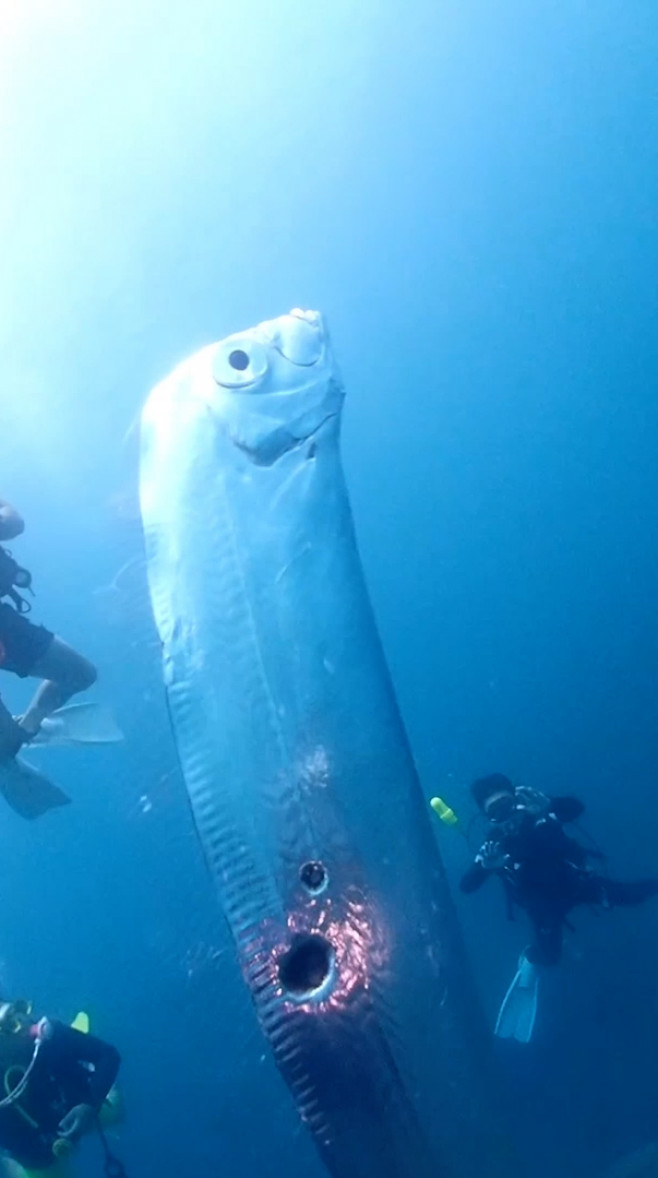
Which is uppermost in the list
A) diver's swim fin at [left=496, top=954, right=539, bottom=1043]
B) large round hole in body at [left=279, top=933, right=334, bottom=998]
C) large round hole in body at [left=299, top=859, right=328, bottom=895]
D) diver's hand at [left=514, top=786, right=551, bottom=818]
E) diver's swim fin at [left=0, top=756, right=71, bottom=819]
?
diver's swim fin at [left=0, top=756, right=71, bottom=819]

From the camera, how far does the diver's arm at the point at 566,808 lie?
809cm

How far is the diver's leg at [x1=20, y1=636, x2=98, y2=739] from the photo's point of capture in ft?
20.2

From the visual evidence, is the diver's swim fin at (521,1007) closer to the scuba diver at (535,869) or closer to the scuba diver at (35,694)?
the scuba diver at (535,869)

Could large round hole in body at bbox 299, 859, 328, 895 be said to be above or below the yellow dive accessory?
above

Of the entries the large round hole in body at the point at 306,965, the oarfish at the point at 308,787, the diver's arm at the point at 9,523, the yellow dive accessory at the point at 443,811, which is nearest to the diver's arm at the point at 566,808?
the yellow dive accessory at the point at 443,811

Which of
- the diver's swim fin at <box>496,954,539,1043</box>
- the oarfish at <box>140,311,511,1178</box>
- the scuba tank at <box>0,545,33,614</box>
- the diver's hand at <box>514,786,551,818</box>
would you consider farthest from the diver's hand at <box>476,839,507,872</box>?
the oarfish at <box>140,311,511,1178</box>

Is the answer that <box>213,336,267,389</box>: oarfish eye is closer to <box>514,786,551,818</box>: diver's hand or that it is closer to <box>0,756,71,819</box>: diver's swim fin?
<box>0,756,71,819</box>: diver's swim fin

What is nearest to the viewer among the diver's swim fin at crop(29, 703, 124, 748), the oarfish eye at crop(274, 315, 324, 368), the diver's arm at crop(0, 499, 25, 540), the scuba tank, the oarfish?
the oarfish

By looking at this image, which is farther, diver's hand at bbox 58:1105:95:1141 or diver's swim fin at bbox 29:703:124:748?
diver's swim fin at bbox 29:703:124:748

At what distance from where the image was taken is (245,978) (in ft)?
7.68

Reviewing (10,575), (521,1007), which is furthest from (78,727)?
(521,1007)

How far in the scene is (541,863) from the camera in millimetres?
8031

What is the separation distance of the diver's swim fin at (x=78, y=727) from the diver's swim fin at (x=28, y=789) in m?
0.27

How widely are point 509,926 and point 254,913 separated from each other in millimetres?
20273
